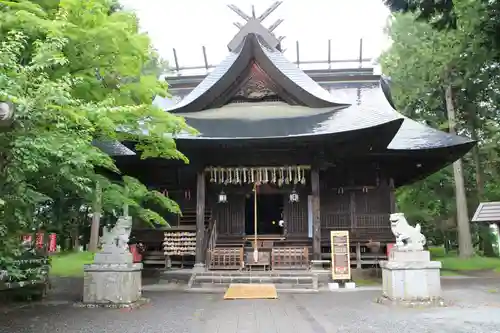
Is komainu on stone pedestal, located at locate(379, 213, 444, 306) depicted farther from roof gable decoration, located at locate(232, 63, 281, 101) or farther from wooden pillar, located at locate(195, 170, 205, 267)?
roof gable decoration, located at locate(232, 63, 281, 101)

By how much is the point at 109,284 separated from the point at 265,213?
11.0 meters

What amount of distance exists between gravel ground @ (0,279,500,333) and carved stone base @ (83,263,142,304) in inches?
14.5

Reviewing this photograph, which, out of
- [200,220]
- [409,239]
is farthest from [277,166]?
[409,239]

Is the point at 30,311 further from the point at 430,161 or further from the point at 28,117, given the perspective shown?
the point at 430,161

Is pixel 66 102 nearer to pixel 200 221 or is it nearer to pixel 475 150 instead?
pixel 200 221

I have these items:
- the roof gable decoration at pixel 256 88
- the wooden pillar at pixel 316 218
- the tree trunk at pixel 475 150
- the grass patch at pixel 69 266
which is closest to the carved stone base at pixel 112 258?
the wooden pillar at pixel 316 218

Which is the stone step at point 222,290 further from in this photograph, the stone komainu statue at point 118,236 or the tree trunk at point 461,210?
the tree trunk at point 461,210

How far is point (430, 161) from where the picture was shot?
15.4 meters

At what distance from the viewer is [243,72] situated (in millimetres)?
15383

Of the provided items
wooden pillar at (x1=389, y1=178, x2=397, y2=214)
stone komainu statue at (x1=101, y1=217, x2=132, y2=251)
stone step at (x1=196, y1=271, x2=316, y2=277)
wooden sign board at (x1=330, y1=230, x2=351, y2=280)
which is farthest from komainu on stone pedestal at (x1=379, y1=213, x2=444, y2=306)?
wooden pillar at (x1=389, y1=178, x2=397, y2=214)

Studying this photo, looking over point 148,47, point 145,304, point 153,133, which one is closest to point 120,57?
point 148,47

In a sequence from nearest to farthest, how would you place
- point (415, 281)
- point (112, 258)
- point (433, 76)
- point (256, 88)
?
point (415, 281) < point (112, 258) < point (256, 88) < point (433, 76)

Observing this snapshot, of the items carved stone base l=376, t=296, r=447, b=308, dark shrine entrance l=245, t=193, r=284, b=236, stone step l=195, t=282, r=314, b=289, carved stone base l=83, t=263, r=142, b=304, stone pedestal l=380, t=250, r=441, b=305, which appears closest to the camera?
carved stone base l=376, t=296, r=447, b=308

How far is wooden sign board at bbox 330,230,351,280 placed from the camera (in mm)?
11398
